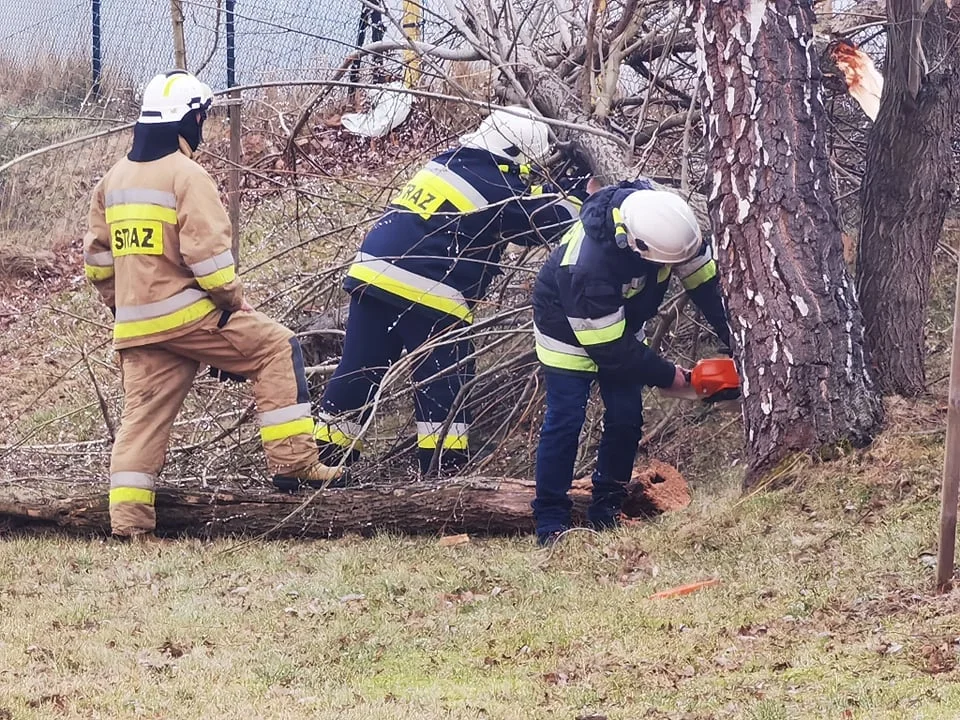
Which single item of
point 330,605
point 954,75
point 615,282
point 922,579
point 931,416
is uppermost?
point 954,75

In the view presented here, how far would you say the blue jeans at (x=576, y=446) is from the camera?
214 inches

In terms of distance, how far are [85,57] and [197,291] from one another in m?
7.61

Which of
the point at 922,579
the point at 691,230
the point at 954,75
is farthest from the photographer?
the point at 954,75

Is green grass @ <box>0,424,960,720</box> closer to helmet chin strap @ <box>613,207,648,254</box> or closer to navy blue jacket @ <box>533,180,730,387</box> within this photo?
navy blue jacket @ <box>533,180,730,387</box>

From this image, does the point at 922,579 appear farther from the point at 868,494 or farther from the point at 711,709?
the point at 711,709

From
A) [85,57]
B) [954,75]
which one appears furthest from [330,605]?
[85,57]

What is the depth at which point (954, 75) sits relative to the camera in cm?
556

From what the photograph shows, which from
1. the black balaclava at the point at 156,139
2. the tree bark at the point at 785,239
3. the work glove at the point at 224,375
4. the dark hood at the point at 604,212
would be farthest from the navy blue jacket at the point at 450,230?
the tree bark at the point at 785,239

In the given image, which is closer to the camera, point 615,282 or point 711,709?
point 711,709

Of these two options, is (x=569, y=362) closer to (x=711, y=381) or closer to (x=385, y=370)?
(x=711, y=381)

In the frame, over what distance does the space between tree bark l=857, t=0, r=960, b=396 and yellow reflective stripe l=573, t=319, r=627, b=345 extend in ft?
3.79

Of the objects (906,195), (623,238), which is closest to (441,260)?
(623,238)

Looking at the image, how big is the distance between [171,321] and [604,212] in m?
2.06

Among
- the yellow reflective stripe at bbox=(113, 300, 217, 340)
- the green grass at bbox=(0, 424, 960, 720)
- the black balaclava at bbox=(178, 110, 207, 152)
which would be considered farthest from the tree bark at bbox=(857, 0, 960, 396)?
the black balaclava at bbox=(178, 110, 207, 152)
